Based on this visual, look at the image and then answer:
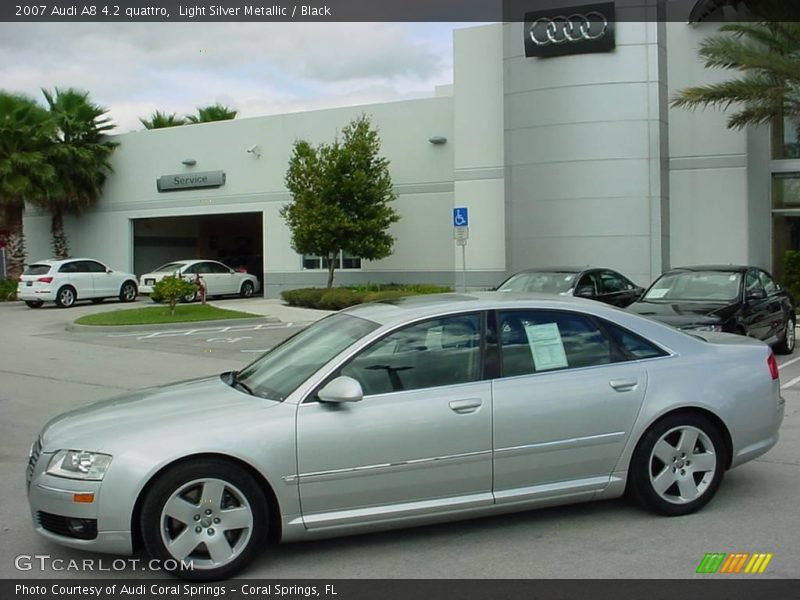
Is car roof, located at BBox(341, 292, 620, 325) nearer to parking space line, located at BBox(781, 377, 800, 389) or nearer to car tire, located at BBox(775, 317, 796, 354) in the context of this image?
parking space line, located at BBox(781, 377, 800, 389)

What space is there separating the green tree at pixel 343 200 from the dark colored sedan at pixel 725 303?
12.3m

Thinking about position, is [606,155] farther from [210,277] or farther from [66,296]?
[66,296]

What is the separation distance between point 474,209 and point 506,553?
821 inches

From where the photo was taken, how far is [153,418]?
15.9ft

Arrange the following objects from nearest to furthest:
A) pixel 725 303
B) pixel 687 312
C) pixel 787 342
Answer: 1. pixel 687 312
2. pixel 725 303
3. pixel 787 342

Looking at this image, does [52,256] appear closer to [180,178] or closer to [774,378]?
[180,178]

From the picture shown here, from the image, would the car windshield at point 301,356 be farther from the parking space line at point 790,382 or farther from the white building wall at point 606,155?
the white building wall at point 606,155

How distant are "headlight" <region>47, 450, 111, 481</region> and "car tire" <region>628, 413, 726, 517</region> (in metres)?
3.21

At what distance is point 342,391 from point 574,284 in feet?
39.5

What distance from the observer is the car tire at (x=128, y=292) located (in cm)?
2882

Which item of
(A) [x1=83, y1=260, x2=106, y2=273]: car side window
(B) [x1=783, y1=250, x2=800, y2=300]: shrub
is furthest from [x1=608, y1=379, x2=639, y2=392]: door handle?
(A) [x1=83, y1=260, x2=106, y2=273]: car side window

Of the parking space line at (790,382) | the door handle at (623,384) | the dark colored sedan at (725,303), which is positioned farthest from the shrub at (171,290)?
the door handle at (623,384)

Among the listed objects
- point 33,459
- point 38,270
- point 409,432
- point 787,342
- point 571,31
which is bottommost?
point 787,342

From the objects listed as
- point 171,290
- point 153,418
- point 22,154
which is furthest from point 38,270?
point 153,418
